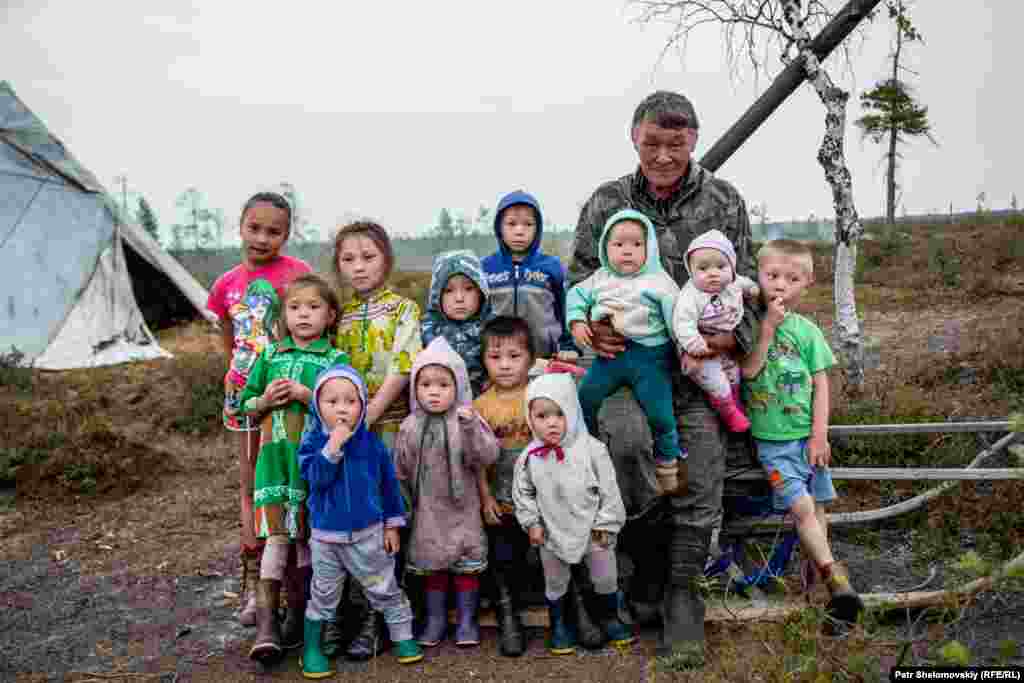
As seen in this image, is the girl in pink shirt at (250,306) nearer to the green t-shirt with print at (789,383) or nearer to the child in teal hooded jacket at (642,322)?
the child in teal hooded jacket at (642,322)

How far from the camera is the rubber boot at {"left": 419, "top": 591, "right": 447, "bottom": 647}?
10.8 ft

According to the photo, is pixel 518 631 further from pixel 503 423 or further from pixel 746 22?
pixel 746 22

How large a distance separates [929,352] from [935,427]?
506cm

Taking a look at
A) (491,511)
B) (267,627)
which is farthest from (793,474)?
(267,627)

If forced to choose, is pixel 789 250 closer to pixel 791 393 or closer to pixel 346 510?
pixel 791 393

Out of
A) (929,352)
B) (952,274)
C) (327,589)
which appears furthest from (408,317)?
(952,274)

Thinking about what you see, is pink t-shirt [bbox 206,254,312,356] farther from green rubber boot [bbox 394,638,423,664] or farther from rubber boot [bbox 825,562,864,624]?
rubber boot [bbox 825,562,864,624]

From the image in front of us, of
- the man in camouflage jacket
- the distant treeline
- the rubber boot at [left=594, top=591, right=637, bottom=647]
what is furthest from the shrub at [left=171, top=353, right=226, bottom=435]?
the rubber boot at [left=594, top=591, right=637, bottom=647]

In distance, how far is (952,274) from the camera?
Answer: 12391 millimetres

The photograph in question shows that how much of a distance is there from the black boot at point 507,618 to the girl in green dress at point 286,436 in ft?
2.79

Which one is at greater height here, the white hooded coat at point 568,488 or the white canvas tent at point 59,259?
the white canvas tent at point 59,259

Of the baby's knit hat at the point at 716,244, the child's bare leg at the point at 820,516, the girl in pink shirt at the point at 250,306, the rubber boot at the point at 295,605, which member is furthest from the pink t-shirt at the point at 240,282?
the child's bare leg at the point at 820,516

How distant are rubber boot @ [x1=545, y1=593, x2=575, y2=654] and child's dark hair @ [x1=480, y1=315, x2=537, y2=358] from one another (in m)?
1.09

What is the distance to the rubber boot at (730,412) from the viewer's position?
10.6 ft
